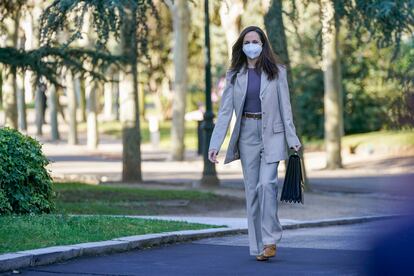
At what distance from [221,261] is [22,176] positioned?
3.26m

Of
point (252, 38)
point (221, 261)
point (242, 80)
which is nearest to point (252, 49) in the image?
point (252, 38)

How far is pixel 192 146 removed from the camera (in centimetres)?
4984

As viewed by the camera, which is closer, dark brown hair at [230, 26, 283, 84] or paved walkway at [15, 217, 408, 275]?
paved walkway at [15, 217, 408, 275]

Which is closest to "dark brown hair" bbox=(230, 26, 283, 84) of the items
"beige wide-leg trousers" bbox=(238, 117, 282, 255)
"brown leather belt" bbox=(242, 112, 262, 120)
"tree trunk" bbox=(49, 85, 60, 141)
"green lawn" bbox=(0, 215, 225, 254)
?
"brown leather belt" bbox=(242, 112, 262, 120)

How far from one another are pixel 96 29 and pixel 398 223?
40.4ft

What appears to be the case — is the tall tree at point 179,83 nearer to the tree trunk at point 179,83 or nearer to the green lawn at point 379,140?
A: the tree trunk at point 179,83

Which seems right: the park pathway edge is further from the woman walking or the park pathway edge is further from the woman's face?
the woman's face

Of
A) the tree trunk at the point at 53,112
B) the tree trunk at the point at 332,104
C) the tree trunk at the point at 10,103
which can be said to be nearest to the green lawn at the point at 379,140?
the tree trunk at the point at 332,104

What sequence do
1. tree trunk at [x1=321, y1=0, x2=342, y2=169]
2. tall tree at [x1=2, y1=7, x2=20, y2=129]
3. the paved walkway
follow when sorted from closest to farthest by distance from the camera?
the paved walkway, tall tree at [x1=2, y1=7, x2=20, y2=129], tree trunk at [x1=321, y1=0, x2=342, y2=169]

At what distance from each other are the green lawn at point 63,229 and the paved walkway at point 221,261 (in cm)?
47

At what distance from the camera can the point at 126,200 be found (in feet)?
66.3

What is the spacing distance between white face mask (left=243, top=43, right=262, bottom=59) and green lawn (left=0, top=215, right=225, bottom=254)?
103 inches

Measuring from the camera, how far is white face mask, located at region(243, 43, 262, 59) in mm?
11062

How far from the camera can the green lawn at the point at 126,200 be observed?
17906 millimetres
